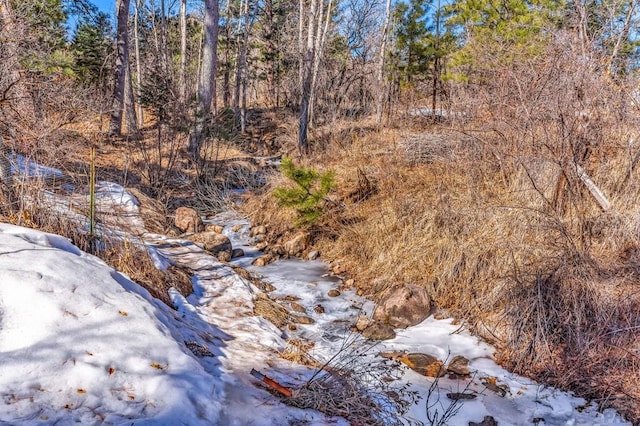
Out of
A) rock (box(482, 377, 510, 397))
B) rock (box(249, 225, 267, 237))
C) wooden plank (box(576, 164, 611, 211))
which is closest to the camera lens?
rock (box(482, 377, 510, 397))

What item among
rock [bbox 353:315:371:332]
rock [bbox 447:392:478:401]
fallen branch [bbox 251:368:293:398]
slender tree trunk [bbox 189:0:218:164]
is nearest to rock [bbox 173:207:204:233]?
slender tree trunk [bbox 189:0:218:164]

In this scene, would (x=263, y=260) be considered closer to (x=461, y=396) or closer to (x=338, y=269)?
(x=338, y=269)

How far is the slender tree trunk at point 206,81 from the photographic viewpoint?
961 centimetres

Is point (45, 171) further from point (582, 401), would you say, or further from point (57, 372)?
point (582, 401)

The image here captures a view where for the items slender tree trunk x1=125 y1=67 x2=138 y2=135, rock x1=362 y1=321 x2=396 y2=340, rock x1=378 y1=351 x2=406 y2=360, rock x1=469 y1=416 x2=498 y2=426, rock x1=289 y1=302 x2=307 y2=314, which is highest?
slender tree trunk x1=125 y1=67 x2=138 y2=135

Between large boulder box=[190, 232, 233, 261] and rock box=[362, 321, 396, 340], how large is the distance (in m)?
2.57

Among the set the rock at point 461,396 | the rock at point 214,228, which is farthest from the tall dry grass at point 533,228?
Answer: the rock at point 214,228

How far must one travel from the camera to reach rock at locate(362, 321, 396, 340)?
163 inches

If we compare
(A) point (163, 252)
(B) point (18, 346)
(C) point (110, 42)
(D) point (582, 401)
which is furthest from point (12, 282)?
(C) point (110, 42)

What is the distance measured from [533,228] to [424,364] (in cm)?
213

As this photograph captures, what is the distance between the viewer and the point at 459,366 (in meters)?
3.59

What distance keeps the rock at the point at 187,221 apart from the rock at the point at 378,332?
12.7ft

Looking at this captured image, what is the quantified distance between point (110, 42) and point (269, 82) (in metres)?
7.04

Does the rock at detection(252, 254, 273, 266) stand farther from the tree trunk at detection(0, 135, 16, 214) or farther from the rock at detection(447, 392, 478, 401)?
the rock at detection(447, 392, 478, 401)
